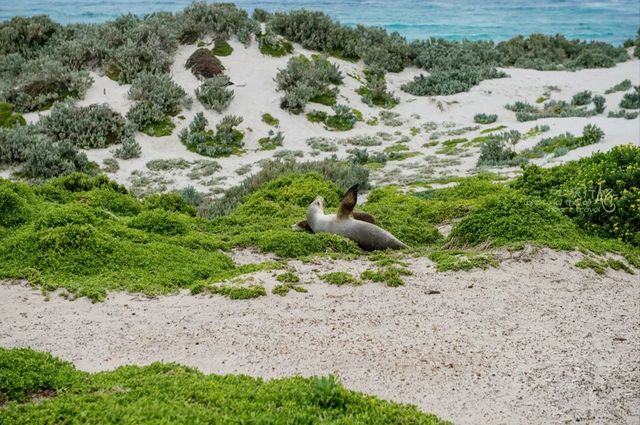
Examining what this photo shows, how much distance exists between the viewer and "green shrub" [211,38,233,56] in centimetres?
2811

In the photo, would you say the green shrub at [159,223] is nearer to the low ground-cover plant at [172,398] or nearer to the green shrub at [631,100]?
the low ground-cover plant at [172,398]

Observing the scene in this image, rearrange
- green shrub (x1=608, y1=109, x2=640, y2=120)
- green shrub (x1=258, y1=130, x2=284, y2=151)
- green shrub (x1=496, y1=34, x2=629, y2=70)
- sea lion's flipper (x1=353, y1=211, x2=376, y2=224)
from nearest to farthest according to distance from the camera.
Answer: sea lion's flipper (x1=353, y1=211, x2=376, y2=224)
green shrub (x1=258, y1=130, x2=284, y2=151)
green shrub (x1=608, y1=109, x2=640, y2=120)
green shrub (x1=496, y1=34, x2=629, y2=70)

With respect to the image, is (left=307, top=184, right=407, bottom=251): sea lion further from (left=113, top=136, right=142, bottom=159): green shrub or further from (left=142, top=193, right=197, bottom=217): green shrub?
(left=113, top=136, right=142, bottom=159): green shrub

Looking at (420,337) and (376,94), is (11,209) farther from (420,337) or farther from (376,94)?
(376,94)

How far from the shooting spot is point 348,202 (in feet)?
38.7

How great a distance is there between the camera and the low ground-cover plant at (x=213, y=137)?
22062 millimetres

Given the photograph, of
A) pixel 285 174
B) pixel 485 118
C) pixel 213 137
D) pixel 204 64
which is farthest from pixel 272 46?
pixel 285 174

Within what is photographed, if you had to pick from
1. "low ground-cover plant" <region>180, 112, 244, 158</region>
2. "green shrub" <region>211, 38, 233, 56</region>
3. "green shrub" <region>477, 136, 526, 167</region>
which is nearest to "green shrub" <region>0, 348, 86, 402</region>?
"green shrub" <region>477, 136, 526, 167</region>

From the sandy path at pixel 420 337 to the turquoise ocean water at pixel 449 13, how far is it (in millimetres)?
51345

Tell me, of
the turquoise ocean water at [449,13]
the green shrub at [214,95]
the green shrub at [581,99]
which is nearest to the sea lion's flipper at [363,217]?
the green shrub at [214,95]

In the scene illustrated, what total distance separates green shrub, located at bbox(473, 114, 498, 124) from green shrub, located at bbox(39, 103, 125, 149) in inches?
588

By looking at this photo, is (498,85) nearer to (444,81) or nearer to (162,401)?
(444,81)

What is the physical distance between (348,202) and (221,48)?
1896cm

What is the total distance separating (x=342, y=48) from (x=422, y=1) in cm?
6003
